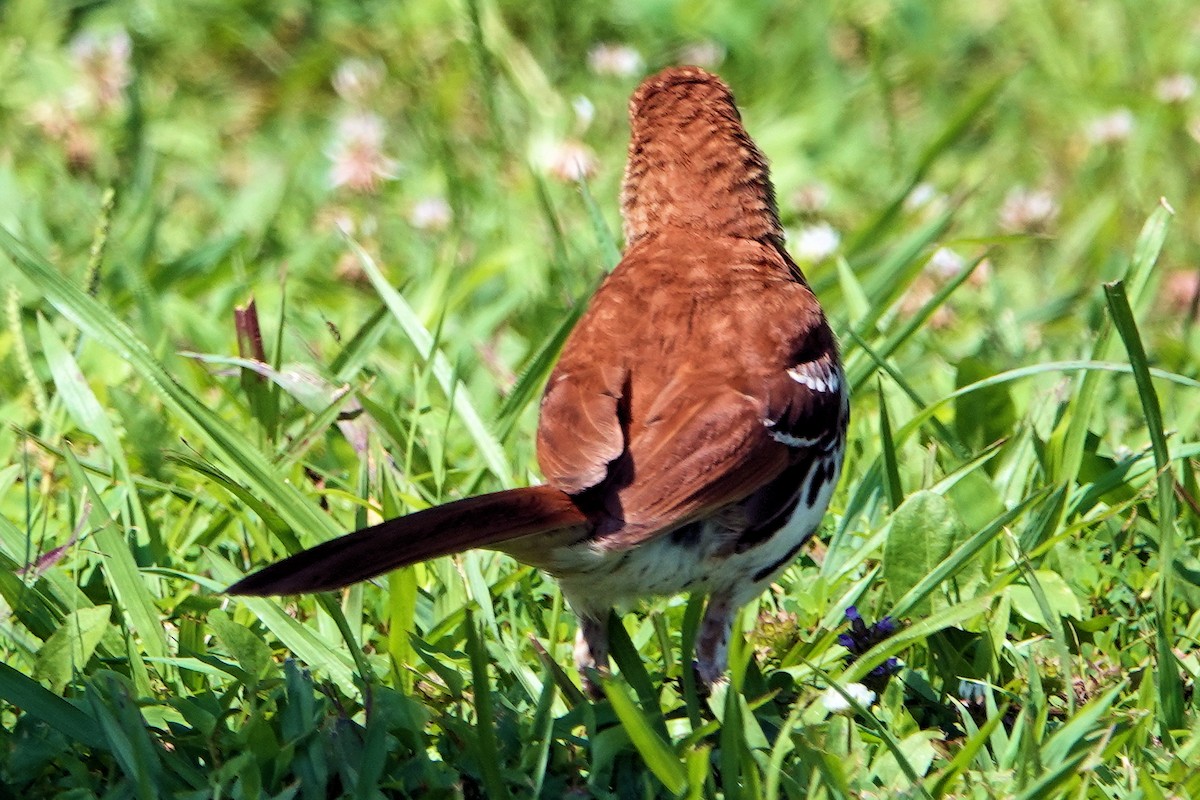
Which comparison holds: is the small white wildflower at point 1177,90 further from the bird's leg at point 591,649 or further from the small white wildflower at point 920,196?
the bird's leg at point 591,649

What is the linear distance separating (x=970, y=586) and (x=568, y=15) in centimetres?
439

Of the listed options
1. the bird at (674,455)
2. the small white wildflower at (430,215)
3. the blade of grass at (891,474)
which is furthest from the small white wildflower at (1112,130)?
the blade of grass at (891,474)

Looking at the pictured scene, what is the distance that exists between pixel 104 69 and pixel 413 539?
443 cm

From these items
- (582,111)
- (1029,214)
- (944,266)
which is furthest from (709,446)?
(1029,214)

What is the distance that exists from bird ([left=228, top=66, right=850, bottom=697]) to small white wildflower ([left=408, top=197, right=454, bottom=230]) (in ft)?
7.26

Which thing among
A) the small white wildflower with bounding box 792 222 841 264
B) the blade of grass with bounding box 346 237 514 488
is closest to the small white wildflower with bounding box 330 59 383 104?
the small white wildflower with bounding box 792 222 841 264

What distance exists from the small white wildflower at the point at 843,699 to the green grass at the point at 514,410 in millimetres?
36

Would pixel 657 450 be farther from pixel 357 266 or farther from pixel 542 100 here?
pixel 542 100

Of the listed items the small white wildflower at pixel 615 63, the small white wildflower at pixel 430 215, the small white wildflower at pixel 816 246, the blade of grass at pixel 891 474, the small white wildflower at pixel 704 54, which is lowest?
the blade of grass at pixel 891 474

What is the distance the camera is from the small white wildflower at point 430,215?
5930mm

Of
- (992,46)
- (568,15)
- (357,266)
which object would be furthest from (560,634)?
(992,46)

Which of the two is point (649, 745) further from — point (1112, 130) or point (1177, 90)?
point (1177, 90)

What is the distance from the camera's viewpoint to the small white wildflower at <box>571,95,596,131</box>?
6145 mm

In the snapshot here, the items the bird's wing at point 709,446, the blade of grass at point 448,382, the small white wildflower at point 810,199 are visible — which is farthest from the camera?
the small white wildflower at point 810,199
